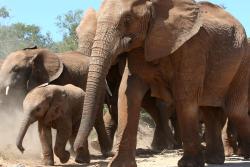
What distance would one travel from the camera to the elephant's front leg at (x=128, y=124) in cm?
666

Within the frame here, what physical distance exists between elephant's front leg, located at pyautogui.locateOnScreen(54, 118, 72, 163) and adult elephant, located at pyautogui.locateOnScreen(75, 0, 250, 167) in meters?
2.06

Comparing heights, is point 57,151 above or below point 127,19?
below

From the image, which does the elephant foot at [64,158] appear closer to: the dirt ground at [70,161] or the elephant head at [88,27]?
the dirt ground at [70,161]

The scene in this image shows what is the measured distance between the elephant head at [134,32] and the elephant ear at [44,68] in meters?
4.66

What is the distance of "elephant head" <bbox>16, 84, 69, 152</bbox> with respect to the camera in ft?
28.1

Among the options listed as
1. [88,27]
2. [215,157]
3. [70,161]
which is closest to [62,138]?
[70,161]

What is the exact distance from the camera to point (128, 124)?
677cm

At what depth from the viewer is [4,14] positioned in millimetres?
32812

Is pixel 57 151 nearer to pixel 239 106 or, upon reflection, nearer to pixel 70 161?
Result: pixel 70 161

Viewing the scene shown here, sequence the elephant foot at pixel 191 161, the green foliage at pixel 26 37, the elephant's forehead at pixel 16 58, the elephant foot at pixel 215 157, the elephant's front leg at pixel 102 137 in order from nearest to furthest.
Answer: the elephant foot at pixel 191 161 < the elephant foot at pixel 215 157 < the elephant's front leg at pixel 102 137 < the elephant's forehead at pixel 16 58 < the green foliage at pixel 26 37

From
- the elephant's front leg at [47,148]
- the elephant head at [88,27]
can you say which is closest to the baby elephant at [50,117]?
the elephant's front leg at [47,148]

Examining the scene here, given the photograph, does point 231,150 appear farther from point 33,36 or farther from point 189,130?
point 33,36

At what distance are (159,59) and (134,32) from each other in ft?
1.84

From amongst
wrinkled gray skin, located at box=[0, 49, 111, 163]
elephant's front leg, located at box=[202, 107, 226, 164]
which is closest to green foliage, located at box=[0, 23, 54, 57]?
wrinkled gray skin, located at box=[0, 49, 111, 163]
